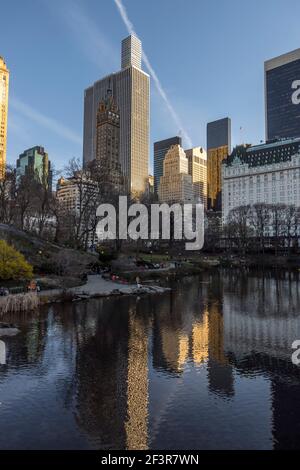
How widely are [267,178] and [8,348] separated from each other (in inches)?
6909

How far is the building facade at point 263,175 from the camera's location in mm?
173000

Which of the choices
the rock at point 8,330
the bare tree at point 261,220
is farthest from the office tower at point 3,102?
the rock at point 8,330

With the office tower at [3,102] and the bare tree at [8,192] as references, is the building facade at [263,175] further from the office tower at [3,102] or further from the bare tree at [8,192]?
the bare tree at [8,192]

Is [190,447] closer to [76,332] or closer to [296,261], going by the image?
[76,332]

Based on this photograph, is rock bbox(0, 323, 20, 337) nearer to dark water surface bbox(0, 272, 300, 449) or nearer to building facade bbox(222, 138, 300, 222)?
dark water surface bbox(0, 272, 300, 449)

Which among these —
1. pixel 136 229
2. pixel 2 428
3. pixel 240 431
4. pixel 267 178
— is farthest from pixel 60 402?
pixel 267 178

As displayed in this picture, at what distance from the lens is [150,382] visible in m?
17.2

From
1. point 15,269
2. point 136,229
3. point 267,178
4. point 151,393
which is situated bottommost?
point 151,393

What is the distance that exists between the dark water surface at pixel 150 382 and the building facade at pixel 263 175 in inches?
5644

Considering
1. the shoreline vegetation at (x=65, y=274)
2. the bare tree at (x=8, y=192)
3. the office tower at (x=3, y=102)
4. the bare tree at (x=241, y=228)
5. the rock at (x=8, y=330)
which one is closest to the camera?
the rock at (x=8, y=330)

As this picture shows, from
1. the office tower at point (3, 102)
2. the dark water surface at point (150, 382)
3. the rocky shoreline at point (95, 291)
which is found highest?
the office tower at point (3, 102)

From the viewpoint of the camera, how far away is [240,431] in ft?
41.1

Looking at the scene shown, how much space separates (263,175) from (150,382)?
177870mm

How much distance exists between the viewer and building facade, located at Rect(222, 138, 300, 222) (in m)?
173
